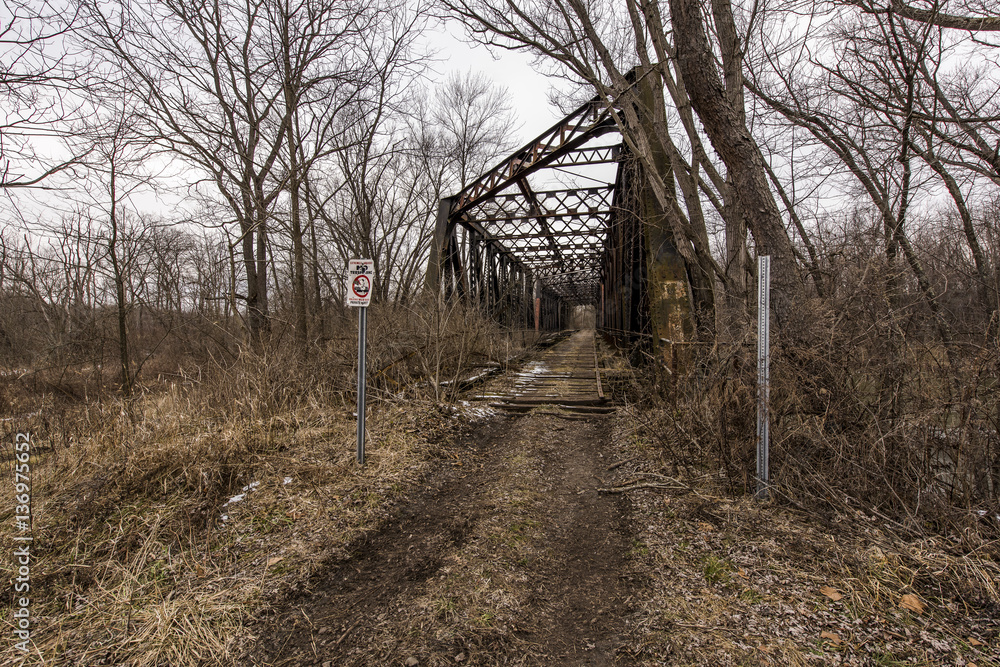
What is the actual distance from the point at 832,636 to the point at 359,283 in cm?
473

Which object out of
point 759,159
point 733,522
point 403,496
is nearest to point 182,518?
point 403,496

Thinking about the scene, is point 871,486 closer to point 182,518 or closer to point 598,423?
point 598,423

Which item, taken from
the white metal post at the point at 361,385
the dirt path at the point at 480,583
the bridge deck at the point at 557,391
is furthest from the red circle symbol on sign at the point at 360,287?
the bridge deck at the point at 557,391

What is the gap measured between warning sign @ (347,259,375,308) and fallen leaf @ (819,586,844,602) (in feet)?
14.7

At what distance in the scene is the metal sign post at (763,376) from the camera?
334cm

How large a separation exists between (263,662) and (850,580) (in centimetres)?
336

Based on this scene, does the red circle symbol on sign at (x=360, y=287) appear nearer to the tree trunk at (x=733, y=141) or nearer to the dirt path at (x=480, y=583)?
the dirt path at (x=480, y=583)

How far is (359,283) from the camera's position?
186 inches

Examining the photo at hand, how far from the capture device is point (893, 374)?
3336mm

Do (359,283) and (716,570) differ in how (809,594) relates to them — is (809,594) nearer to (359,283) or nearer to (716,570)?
(716,570)

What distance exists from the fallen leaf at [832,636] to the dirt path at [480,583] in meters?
1.01

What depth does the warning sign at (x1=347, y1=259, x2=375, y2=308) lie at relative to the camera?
4699 mm

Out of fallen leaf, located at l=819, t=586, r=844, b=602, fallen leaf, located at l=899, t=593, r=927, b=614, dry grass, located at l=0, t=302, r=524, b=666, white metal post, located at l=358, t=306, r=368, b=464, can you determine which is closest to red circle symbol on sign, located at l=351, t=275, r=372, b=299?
white metal post, located at l=358, t=306, r=368, b=464

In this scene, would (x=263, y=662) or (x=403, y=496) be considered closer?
(x=263, y=662)
